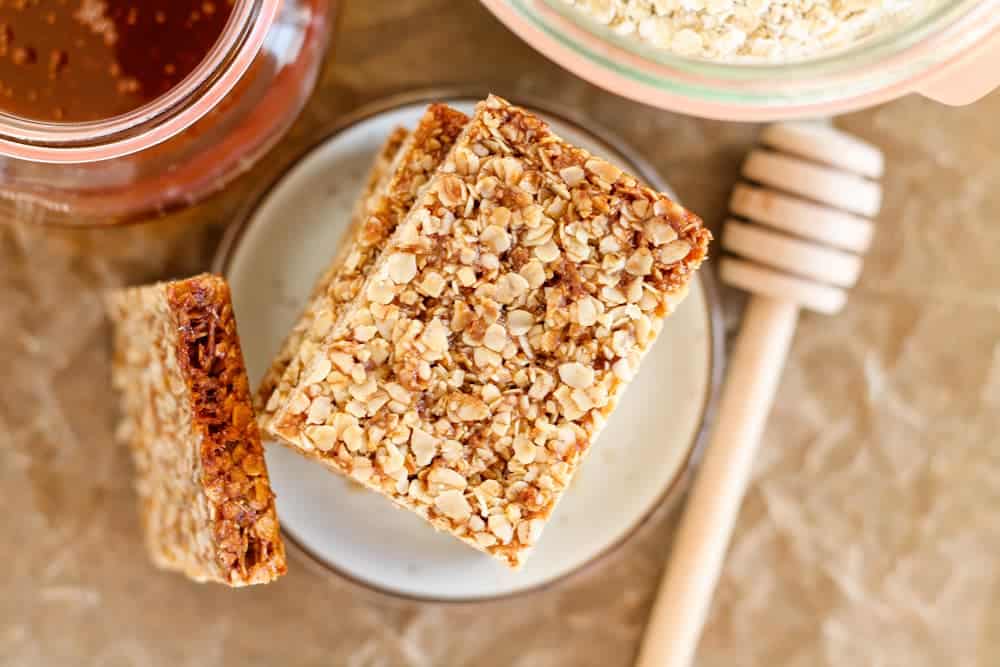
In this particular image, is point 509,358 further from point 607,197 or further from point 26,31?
point 26,31

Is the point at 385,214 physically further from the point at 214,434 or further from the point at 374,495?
the point at 374,495

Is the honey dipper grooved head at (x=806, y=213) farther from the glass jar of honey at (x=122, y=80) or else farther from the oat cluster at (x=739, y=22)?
the glass jar of honey at (x=122, y=80)

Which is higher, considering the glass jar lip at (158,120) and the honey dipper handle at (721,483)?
the glass jar lip at (158,120)

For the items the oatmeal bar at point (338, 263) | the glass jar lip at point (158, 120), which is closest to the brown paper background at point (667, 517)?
the oatmeal bar at point (338, 263)

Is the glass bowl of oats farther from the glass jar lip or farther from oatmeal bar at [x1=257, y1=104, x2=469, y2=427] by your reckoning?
the glass jar lip

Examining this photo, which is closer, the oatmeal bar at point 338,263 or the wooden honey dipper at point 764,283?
the oatmeal bar at point 338,263

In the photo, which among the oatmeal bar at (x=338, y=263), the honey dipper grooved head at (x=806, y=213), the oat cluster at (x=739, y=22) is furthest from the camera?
the honey dipper grooved head at (x=806, y=213)
